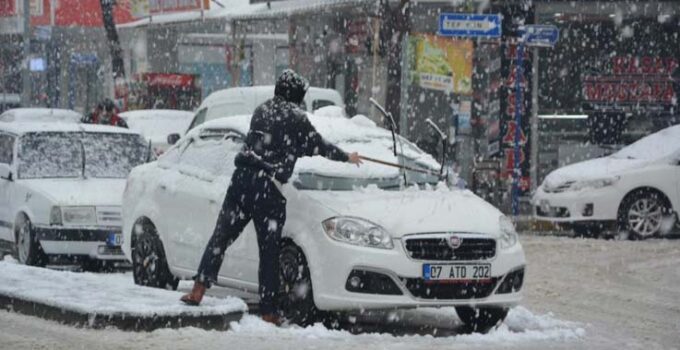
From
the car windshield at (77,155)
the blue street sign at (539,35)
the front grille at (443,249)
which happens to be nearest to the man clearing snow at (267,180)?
the front grille at (443,249)

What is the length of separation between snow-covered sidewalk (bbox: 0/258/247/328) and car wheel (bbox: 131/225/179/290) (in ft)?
1.09

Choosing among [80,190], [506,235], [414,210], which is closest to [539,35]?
[80,190]

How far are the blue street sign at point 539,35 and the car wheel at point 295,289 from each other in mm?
12325

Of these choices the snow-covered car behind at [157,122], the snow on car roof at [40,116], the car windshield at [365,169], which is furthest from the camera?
the snow on car roof at [40,116]

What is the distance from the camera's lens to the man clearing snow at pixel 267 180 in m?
10.0

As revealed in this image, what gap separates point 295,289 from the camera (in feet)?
32.9

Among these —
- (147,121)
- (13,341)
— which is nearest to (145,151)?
(13,341)

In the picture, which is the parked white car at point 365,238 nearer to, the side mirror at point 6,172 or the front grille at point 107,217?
the front grille at point 107,217

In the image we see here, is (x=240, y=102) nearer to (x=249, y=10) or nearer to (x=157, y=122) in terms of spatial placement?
(x=157, y=122)

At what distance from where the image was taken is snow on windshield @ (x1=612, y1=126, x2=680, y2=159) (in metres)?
19.2

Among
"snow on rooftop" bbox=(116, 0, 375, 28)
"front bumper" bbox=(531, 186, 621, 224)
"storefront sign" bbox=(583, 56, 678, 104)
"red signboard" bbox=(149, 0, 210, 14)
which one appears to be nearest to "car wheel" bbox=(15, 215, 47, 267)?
"front bumper" bbox=(531, 186, 621, 224)

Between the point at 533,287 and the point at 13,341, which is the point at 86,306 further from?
the point at 533,287

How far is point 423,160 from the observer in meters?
11.4

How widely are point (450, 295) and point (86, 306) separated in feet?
7.91
